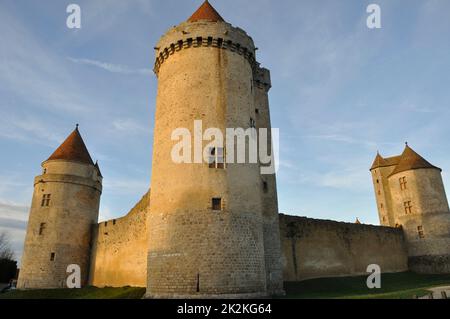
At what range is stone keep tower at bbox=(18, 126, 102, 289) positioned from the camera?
22766 millimetres

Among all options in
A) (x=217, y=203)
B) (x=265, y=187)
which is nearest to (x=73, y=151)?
(x=265, y=187)

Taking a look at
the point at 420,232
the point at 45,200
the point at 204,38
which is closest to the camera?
the point at 204,38

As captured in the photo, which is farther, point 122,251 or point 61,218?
point 61,218

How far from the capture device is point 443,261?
27.3 metres

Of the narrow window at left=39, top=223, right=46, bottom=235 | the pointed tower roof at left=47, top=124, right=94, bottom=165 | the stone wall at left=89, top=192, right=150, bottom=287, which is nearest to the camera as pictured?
the stone wall at left=89, top=192, right=150, bottom=287

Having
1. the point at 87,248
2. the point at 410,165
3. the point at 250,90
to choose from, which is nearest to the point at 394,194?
the point at 410,165

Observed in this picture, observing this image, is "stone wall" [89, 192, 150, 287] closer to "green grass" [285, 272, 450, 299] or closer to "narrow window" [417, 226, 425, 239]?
"green grass" [285, 272, 450, 299]

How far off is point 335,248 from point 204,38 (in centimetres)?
1674

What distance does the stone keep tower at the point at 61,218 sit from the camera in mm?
22766

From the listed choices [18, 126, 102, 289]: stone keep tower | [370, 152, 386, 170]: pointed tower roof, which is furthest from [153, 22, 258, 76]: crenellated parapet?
[370, 152, 386, 170]: pointed tower roof

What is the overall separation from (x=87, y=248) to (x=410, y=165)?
28.0 meters

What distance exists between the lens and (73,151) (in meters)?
26.4

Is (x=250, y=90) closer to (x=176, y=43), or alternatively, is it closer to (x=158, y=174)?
(x=176, y=43)

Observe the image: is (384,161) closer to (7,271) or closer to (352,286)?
(352,286)
